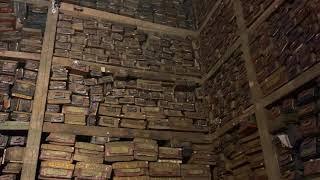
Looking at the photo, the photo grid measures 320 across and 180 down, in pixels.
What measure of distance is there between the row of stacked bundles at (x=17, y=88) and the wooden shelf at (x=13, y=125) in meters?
0.07

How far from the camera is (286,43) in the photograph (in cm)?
441

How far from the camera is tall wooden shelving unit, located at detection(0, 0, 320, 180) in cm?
443

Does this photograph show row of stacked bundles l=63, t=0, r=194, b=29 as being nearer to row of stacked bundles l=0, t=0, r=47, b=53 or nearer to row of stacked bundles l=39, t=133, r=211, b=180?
row of stacked bundles l=0, t=0, r=47, b=53

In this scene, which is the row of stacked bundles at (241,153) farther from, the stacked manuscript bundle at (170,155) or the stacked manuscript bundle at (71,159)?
the stacked manuscript bundle at (71,159)

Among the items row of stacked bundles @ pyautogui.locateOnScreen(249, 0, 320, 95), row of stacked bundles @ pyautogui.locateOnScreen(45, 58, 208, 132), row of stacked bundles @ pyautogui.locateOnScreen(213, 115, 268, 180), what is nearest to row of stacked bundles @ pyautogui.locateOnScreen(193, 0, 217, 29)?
row of stacked bundles @ pyautogui.locateOnScreen(45, 58, 208, 132)

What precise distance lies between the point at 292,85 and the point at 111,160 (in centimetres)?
290

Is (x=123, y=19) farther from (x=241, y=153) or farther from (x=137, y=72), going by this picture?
(x=241, y=153)

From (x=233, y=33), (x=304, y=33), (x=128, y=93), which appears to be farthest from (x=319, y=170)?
(x=128, y=93)

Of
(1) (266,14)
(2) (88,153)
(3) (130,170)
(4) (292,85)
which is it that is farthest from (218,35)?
(2) (88,153)

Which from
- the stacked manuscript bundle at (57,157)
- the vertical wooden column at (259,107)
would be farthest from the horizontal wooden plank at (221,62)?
the stacked manuscript bundle at (57,157)

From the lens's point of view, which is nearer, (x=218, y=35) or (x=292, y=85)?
(x=292, y=85)

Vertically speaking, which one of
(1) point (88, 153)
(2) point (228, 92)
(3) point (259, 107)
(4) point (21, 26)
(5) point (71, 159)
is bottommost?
(5) point (71, 159)

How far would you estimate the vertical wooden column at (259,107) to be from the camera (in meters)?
4.39

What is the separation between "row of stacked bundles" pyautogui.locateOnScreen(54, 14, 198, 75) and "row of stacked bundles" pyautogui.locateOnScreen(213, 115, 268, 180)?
1.75 metres
